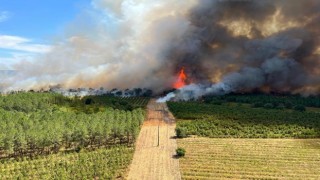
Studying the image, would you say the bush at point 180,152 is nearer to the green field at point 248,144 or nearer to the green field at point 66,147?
the green field at point 248,144

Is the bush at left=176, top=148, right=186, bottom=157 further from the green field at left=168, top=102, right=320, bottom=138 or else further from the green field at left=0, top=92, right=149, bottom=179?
the green field at left=168, top=102, right=320, bottom=138

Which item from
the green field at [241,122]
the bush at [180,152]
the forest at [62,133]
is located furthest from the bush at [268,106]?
the bush at [180,152]

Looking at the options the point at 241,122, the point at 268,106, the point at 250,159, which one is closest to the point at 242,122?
the point at 241,122

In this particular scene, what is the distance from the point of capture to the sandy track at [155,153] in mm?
86500

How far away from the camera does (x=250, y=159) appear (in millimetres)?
96562

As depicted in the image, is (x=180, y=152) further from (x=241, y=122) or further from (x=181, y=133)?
(x=241, y=122)

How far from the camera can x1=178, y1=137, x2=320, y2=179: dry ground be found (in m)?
85.8

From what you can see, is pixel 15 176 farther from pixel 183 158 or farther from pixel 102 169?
pixel 183 158

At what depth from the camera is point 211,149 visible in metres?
106

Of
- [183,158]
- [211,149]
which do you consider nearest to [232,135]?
[211,149]

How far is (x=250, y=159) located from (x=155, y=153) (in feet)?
80.0

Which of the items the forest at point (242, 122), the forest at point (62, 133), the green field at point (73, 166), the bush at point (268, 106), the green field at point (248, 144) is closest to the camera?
the green field at point (73, 166)

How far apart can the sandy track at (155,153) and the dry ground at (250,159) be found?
306 centimetres

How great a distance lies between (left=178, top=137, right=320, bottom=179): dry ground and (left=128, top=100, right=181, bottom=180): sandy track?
10.0 feet
